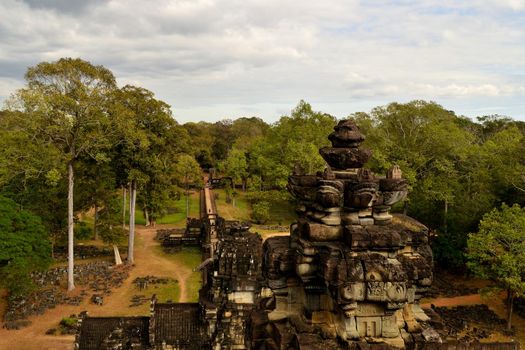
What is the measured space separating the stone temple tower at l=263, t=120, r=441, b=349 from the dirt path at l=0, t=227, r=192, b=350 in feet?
55.9

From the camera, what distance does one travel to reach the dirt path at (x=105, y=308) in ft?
62.2

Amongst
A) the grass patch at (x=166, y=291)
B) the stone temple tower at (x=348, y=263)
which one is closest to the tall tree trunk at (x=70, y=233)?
the grass patch at (x=166, y=291)

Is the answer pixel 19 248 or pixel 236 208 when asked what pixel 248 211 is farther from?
pixel 19 248

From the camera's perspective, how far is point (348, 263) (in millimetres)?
5383

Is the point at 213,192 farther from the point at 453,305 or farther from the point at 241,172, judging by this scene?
the point at 453,305

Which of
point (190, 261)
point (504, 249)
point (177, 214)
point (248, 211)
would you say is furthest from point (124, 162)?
point (504, 249)

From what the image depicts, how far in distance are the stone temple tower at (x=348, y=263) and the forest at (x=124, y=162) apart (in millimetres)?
18995

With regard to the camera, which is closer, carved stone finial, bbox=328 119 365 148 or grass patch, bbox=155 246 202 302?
carved stone finial, bbox=328 119 365 148

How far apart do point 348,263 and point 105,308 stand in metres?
21.2

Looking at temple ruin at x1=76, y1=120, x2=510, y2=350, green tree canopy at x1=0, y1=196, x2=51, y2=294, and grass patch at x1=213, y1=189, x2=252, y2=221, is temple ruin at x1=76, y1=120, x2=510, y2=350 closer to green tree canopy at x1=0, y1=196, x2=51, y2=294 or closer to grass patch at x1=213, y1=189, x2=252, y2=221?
green tree canopy at x1=0, y1=196, x2=51, y2=294

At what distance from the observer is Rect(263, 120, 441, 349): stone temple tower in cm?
536

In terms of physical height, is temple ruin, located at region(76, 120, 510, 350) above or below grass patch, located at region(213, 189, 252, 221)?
above

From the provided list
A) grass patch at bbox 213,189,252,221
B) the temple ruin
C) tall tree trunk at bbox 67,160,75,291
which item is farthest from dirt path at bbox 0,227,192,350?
the temple ruin

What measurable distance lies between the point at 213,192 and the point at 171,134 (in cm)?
2514
